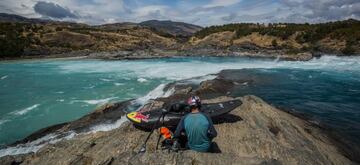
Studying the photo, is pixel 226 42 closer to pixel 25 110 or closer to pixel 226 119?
pixel 25 110

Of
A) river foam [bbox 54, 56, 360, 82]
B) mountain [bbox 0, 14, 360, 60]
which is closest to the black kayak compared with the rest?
river foam [bbox 54, 56, 360, 82]

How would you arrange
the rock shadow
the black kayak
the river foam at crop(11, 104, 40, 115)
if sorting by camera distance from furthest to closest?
the river foam at crop(11, 104, 40, 115) < the rock shadow < the black kayak

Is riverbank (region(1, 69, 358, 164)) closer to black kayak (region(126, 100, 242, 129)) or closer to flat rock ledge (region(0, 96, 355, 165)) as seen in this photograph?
flat rock ledge (region(0, 96, 355, 165))

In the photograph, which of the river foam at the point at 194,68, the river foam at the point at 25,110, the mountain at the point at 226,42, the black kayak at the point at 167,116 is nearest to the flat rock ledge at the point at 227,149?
the black kayak at the point at 167,116

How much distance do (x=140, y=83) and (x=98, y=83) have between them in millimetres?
4901

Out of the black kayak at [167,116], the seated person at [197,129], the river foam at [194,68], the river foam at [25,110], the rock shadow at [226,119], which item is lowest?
the river foam at [25,110]

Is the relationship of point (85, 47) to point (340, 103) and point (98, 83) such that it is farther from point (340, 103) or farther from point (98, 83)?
point (340, 103)

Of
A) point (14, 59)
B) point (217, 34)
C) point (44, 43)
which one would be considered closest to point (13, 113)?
point (14, 59)

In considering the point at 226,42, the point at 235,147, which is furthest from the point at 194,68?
the point at 226,42

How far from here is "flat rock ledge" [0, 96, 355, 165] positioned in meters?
5.41

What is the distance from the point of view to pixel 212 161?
17.1 feet

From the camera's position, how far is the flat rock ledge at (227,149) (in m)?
5.41

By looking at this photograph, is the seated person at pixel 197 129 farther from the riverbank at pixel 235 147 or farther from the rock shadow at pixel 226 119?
the rock shadow at pixel 226 119

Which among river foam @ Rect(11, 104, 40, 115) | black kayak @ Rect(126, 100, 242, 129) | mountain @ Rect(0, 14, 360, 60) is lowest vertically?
river foam @ Rect(11, 104, 40, 115)
